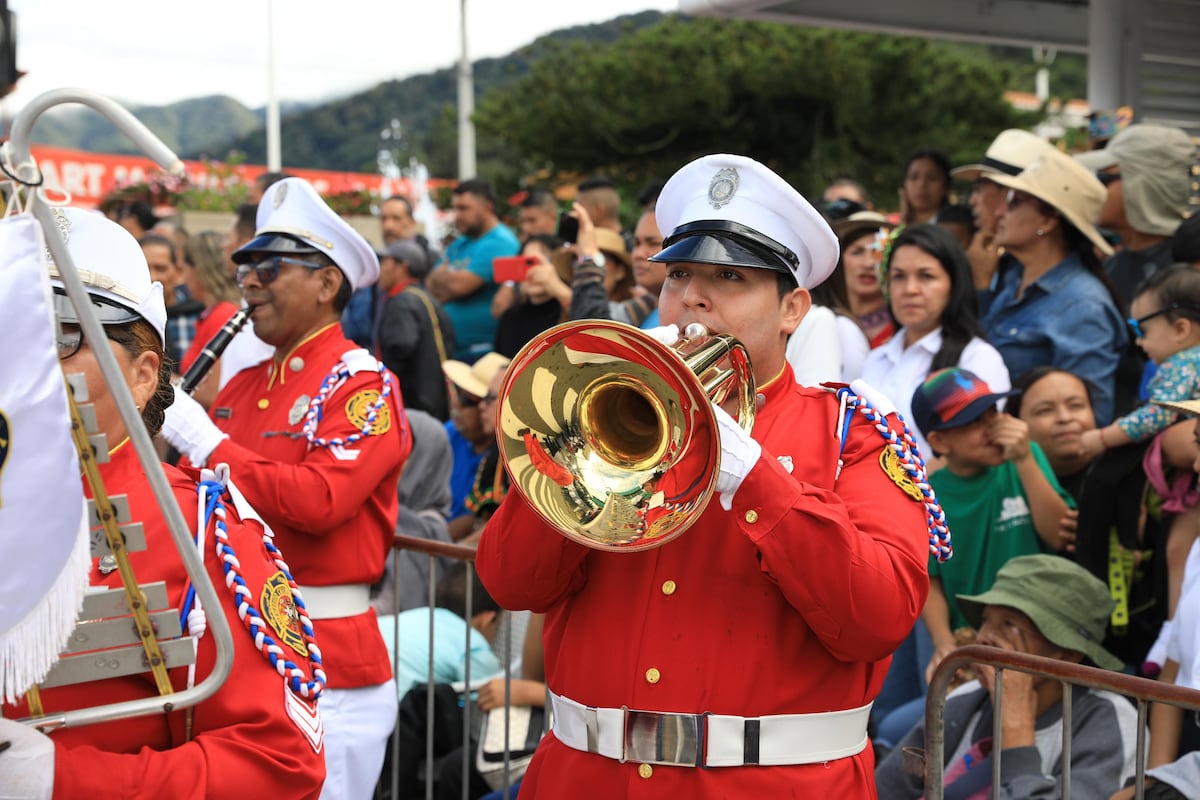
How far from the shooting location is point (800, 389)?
9.55 feet

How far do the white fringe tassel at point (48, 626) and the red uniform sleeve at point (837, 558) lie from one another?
3.66 feet

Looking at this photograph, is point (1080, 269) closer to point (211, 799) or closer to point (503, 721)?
point (503, 721)

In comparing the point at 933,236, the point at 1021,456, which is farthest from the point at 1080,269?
the point at 1021,456

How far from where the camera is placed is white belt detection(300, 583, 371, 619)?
413cm

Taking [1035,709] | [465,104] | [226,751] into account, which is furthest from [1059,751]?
[465,104]

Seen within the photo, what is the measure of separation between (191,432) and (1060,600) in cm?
261

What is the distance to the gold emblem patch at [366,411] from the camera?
13.7 feet

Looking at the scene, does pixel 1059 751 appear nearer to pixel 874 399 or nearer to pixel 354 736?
pixel 874 399

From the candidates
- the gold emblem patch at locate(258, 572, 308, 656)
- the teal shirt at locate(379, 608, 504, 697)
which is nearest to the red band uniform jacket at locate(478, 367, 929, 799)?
the gold emblem patch at locate(258, 572, 308, 656)

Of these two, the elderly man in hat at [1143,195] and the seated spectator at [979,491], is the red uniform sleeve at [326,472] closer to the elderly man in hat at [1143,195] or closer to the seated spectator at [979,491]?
the seated spectator at [979,491]

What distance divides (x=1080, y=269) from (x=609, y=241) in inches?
101

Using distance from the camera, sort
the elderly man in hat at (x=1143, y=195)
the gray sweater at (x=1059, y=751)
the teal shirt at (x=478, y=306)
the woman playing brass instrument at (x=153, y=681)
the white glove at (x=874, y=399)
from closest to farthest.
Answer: the woman playing brass instrument at (x=153, y=681) < the white glove at (x=874, y=399) < the gray sweater at (x=1059, y=751) < the elderly man in hat at (x=1143, y=195) < the teal shirt at (x=478, y=306)

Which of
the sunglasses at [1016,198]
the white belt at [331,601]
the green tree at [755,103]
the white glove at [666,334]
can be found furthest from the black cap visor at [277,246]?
the green tree at [755,103]

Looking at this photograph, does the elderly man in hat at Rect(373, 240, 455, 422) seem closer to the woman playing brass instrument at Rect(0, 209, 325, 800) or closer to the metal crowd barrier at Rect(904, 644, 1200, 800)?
the metal crowd barrier at Rect(904, 644, 1200, 800)
